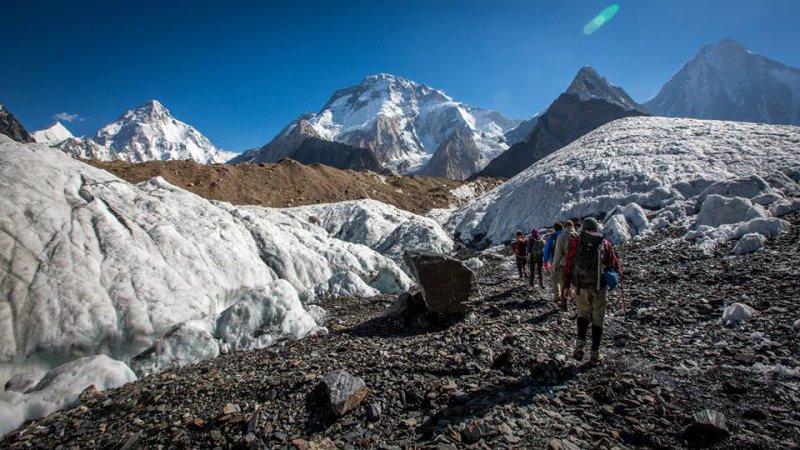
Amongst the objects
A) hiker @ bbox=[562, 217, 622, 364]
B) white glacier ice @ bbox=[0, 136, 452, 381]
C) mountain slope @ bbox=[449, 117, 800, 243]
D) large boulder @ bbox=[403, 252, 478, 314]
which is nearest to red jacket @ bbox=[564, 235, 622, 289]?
hiker @ bbox=[562, 217, 622, 364]

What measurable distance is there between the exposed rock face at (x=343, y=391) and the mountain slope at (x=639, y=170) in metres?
31.8

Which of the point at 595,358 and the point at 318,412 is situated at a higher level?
the point at 318,412

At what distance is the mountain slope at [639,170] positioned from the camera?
102 ft

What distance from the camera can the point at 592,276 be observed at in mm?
8000

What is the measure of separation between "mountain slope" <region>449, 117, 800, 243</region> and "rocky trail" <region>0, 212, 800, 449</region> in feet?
77.6

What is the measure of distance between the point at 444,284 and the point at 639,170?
3337 centimetres

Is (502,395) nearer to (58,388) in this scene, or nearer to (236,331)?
(236,331)

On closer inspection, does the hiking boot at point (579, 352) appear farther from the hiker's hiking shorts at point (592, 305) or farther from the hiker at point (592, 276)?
the hiker's hiking shorts at point (592, 305)

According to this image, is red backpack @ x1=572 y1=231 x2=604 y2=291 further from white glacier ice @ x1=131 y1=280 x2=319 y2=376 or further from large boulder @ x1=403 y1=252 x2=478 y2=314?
white glacier ice @ x1=131 y1=280 x2=319 y2=376

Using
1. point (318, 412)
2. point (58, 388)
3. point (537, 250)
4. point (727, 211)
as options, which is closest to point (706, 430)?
point (318, 412)

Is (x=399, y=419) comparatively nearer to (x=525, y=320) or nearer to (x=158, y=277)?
(x=525, y=320)

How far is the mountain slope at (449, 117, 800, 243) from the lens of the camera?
31.0 meters

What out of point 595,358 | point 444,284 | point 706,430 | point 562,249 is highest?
point 562,249

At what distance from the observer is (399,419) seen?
19.9ft
